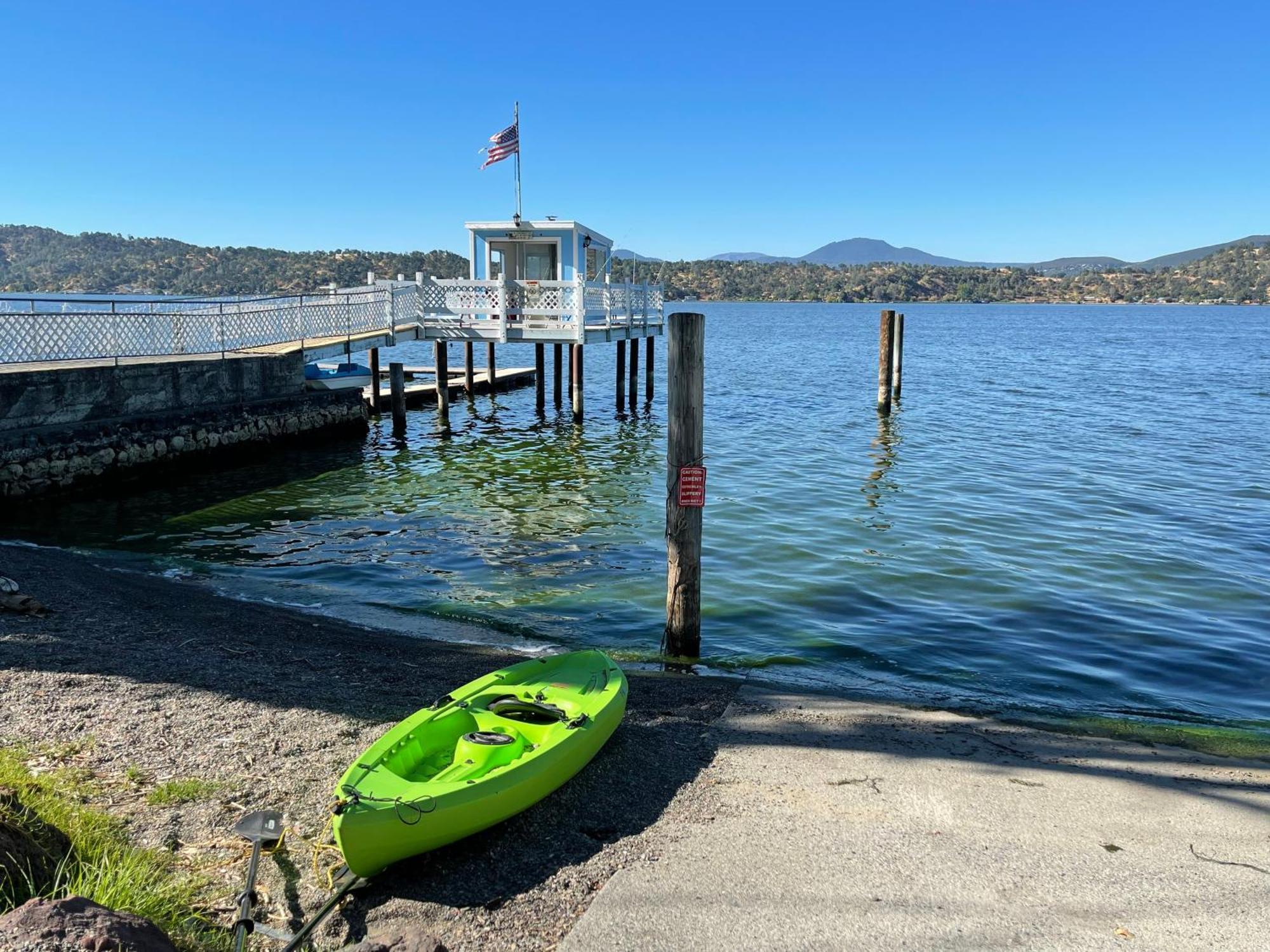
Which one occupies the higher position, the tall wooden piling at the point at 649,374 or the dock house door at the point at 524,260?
the dock house door at the point at 524,260

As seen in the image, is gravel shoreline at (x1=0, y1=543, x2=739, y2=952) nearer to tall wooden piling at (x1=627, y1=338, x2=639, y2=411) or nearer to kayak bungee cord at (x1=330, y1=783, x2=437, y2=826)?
kayak bungee cord at (x1=330, y1=783, x2=437, y2=826)

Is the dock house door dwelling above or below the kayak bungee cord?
above

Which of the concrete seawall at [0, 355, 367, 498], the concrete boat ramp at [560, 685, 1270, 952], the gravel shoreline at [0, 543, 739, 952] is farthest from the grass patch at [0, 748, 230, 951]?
the concrete seawall at [0, 355, 367, 498]

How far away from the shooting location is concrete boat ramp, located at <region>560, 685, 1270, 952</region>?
4281 millimetres

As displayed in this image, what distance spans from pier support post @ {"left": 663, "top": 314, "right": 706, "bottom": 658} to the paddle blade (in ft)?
15.7

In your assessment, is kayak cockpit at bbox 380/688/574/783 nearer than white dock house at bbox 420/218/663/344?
Yes

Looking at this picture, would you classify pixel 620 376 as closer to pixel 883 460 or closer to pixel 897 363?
pixel 897 363

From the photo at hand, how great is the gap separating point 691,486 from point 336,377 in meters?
17.6

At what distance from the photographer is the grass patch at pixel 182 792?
5.15 m

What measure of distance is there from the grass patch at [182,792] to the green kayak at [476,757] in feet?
3.04

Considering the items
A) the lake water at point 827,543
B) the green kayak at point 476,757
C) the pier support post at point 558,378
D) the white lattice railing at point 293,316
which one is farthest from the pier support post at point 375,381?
the green kayak at point 476,757

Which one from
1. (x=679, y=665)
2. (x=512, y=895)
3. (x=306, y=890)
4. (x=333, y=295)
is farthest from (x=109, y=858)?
(x=333, y=295)

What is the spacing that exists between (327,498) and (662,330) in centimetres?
1930

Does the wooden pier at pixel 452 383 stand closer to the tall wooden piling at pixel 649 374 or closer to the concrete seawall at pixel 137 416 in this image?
the tall wooden piling at pixel 649 374
